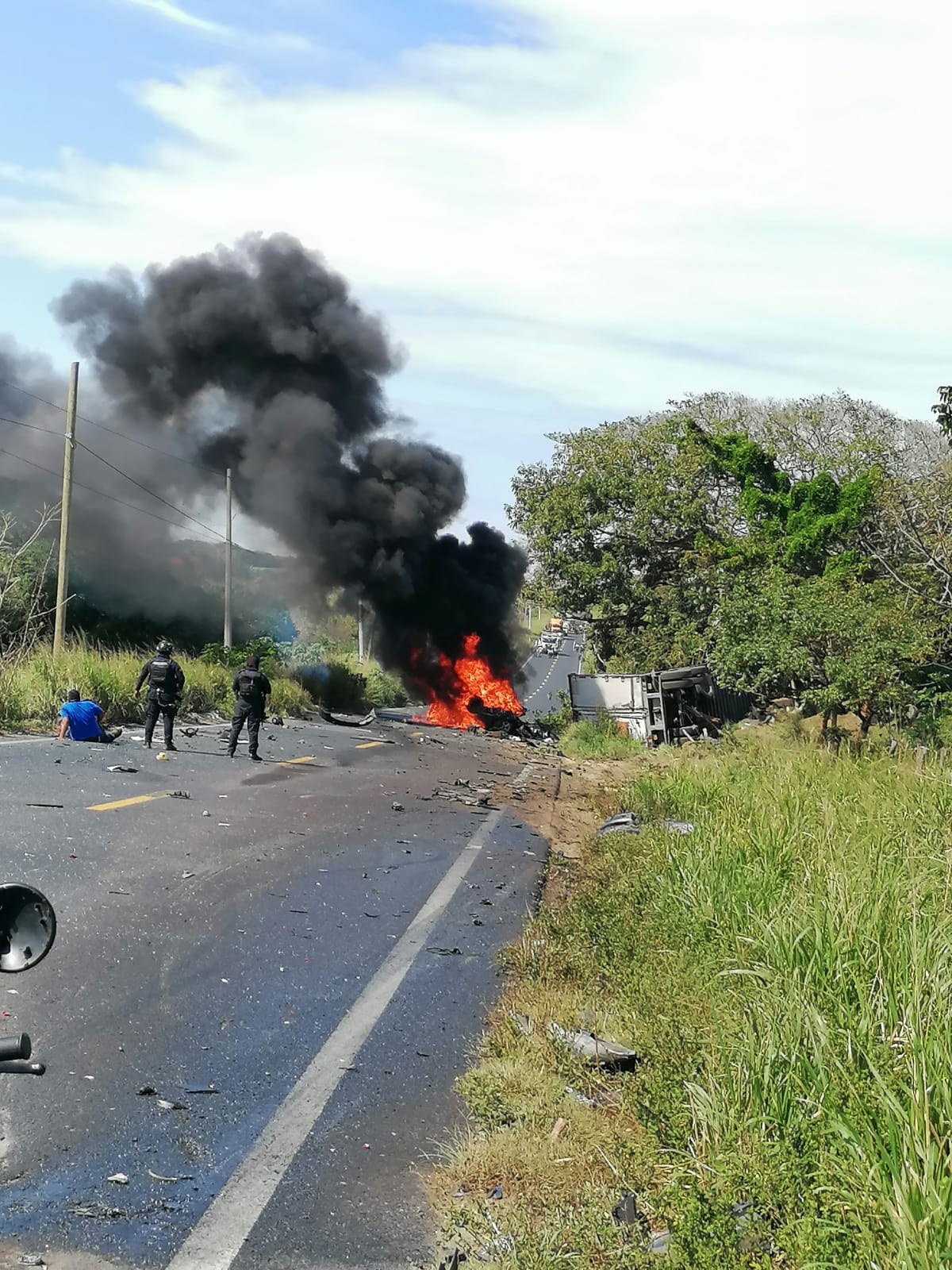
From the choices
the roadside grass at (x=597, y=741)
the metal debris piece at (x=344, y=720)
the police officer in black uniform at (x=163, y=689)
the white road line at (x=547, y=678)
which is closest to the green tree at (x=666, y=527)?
the roadside grass at (x=597, y=741)

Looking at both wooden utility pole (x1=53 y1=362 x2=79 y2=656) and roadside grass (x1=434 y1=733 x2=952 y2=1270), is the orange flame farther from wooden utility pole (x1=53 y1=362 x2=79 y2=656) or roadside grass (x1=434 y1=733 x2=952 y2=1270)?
roadside grass (x1=434 y1=733 x2=952 y2=1270)

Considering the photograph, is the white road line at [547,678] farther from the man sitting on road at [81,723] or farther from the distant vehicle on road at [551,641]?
the man sitting on road at [81,723]

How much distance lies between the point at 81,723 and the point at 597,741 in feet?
55.2

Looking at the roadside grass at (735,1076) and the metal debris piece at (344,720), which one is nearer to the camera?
the roadside grass at (735,1076)

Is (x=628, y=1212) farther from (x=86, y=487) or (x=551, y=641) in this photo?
(x=551, y=641)

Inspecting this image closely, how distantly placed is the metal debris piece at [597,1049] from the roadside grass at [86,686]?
15361mm

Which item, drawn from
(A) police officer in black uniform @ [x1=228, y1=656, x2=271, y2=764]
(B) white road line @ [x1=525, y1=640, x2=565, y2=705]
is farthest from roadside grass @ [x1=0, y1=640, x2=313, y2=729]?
(B) white road line @ [x1=525, y1=640, x2=565, y2=705]

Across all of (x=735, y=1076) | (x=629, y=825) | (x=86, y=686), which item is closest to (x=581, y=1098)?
(x=735, y=1076)

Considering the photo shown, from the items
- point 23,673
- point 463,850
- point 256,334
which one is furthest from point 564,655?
point 463,850

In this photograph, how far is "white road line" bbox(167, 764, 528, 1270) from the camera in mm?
3822

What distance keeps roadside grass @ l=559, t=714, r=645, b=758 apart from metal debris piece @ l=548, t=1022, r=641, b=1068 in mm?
23893

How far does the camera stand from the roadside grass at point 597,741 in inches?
1202

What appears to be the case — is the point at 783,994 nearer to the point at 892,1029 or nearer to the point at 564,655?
the point at 892,1029

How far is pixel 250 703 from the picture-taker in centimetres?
1880
